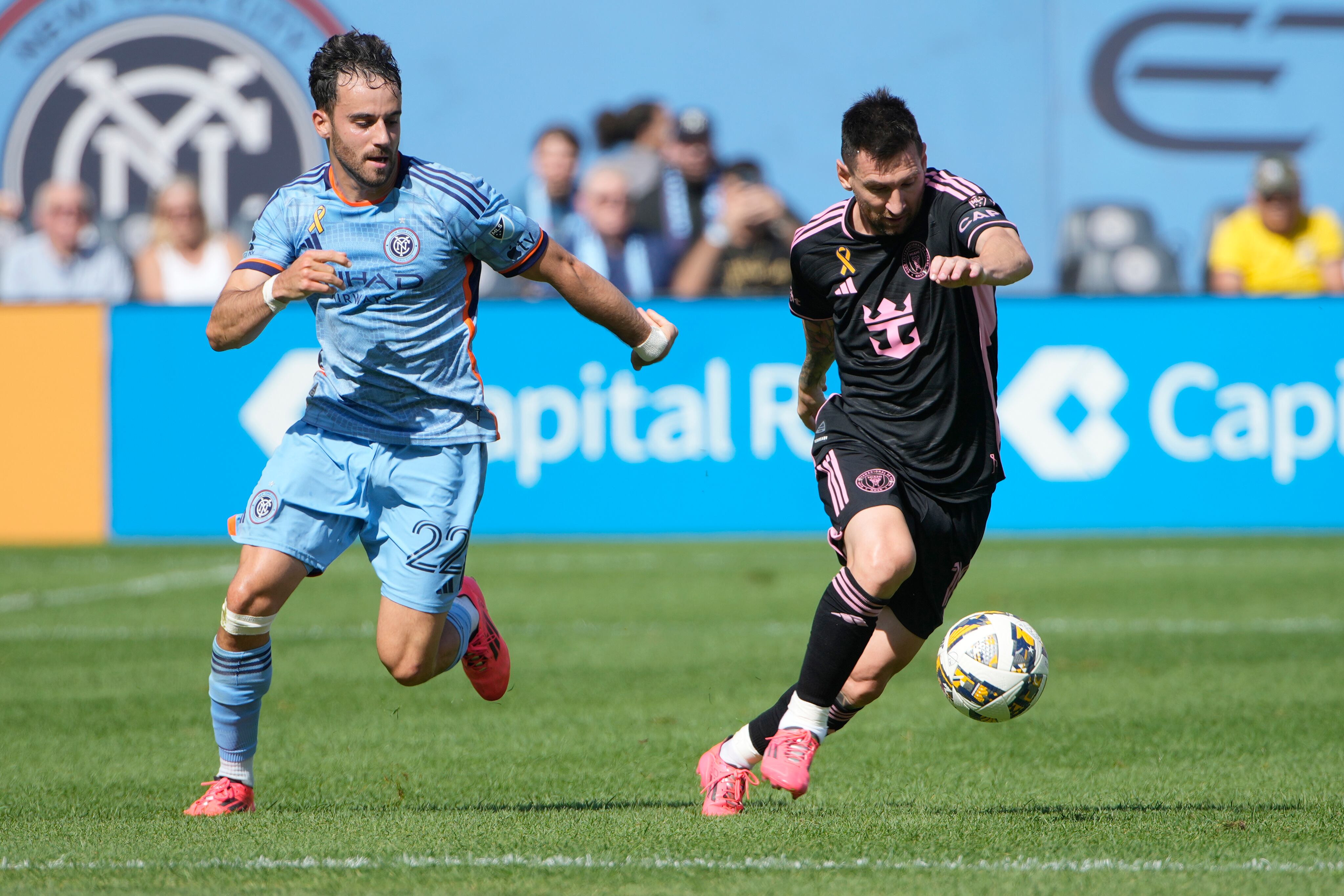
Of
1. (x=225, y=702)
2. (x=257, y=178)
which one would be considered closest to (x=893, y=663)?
(x=225, y=702)

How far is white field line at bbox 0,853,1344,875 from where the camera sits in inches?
163

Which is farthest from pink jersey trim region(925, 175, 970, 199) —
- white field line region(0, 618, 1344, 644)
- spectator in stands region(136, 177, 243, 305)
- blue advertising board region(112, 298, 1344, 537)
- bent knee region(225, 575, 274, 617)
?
spectator in stands region(136, 177, 243, 305)

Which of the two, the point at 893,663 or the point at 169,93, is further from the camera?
the point at 169,93

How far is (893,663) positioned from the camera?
5098 mm

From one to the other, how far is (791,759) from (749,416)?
8129 mm

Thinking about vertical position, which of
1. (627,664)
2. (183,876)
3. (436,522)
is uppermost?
(436,522)

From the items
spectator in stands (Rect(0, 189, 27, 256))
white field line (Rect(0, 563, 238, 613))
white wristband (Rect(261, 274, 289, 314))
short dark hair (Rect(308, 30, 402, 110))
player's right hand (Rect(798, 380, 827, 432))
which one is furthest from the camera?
spectator in stands (Rect(0, 189, 27, 256))

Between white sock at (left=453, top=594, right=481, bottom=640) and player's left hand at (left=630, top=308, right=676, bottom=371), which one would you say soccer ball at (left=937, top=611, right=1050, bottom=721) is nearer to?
player's left hand at (left=630, top=308, right=676, bottom=371)

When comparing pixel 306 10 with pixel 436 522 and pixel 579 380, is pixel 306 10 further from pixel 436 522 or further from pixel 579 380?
pixel 436 522

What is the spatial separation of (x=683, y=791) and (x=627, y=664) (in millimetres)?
2840

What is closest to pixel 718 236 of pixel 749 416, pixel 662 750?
pixel 749 416

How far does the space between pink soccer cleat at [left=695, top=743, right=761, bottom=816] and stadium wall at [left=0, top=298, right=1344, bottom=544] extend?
771 cm

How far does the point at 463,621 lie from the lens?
18.2ft

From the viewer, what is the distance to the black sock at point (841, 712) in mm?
5129
